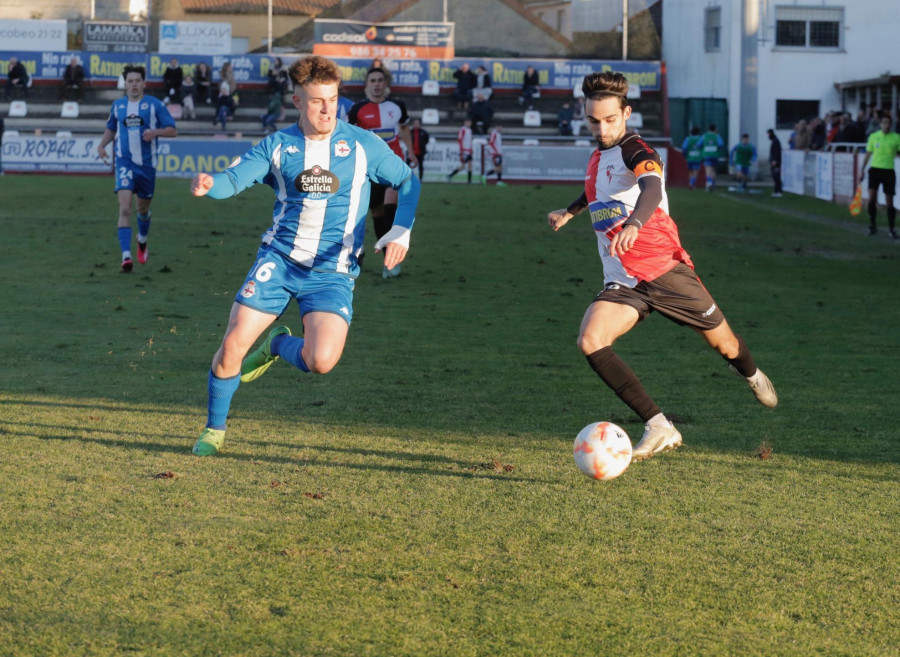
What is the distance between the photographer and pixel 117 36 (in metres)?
35.8

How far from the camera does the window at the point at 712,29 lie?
150ft

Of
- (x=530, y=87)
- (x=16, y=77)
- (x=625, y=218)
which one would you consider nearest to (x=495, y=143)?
(x=530, y=87)

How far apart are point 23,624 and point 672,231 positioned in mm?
3655

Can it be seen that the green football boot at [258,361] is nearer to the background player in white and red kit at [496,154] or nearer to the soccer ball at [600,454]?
the soccer ball at [600,454]

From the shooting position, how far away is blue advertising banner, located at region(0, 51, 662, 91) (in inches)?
1432

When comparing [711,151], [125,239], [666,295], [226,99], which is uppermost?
[226,99]

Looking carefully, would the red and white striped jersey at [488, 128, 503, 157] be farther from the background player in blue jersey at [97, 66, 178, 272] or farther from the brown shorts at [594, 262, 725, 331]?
the brown shorts at [594, 262, 725, 331]

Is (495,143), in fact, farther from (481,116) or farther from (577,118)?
(577,118)

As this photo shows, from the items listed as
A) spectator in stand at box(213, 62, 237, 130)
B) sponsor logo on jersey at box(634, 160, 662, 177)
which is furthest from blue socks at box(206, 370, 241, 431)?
spectator in stand at box(213, 62, 237, 130)

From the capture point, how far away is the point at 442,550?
413 centimetres

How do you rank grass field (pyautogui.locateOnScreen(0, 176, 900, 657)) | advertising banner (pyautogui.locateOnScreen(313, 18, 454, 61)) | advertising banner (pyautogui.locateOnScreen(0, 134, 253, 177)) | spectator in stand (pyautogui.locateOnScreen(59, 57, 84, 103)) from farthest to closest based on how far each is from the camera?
advertising banner (pyautogui.locateOnScreen(313, 18, 454, 61))
spectator in stand (pyautogui.locateOnScreen(59, 57, 84, 103))
advertising banner (pyautogui.locateOnScreen(0, 134, 253, 177))
grass field (pyautogui.locateOnScreen(0, 176, 900, 657))

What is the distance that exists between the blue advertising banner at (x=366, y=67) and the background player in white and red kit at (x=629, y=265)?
31.2 m

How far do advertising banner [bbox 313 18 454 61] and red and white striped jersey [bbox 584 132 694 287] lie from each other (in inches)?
1257

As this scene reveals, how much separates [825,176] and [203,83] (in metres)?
18.9
